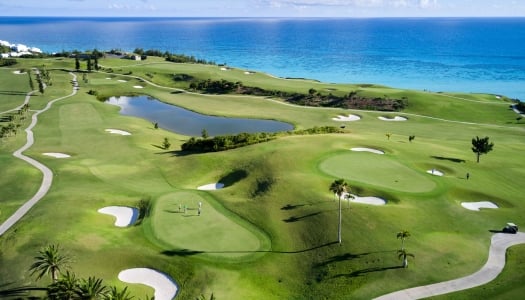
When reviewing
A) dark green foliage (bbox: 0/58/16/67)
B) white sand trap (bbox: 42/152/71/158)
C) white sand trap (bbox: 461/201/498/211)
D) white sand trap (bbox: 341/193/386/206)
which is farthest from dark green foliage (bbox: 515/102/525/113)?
dark green foliage (bbox: 0/58/16/67)

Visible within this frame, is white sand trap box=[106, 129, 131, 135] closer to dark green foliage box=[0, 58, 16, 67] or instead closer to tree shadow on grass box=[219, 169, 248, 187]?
tree shadow on grass box=[219, 169, 248, 187]

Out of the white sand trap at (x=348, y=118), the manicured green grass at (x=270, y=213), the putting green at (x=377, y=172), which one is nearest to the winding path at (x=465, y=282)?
the manicured green grass at (x=270, y=213)

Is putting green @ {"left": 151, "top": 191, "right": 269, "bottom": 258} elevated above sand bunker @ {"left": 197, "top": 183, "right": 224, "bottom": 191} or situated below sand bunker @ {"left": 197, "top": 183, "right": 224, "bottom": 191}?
A: below

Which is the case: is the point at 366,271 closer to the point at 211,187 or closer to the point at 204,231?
the point at 204,231

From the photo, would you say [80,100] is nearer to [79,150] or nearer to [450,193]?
[79,150]

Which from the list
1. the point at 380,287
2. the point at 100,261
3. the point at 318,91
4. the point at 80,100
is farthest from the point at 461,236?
the point at 80,100

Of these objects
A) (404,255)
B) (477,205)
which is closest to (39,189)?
(404,255)

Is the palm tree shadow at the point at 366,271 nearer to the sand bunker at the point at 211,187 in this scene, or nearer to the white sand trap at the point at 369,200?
Result: the white sand trap at the point at 369,200
